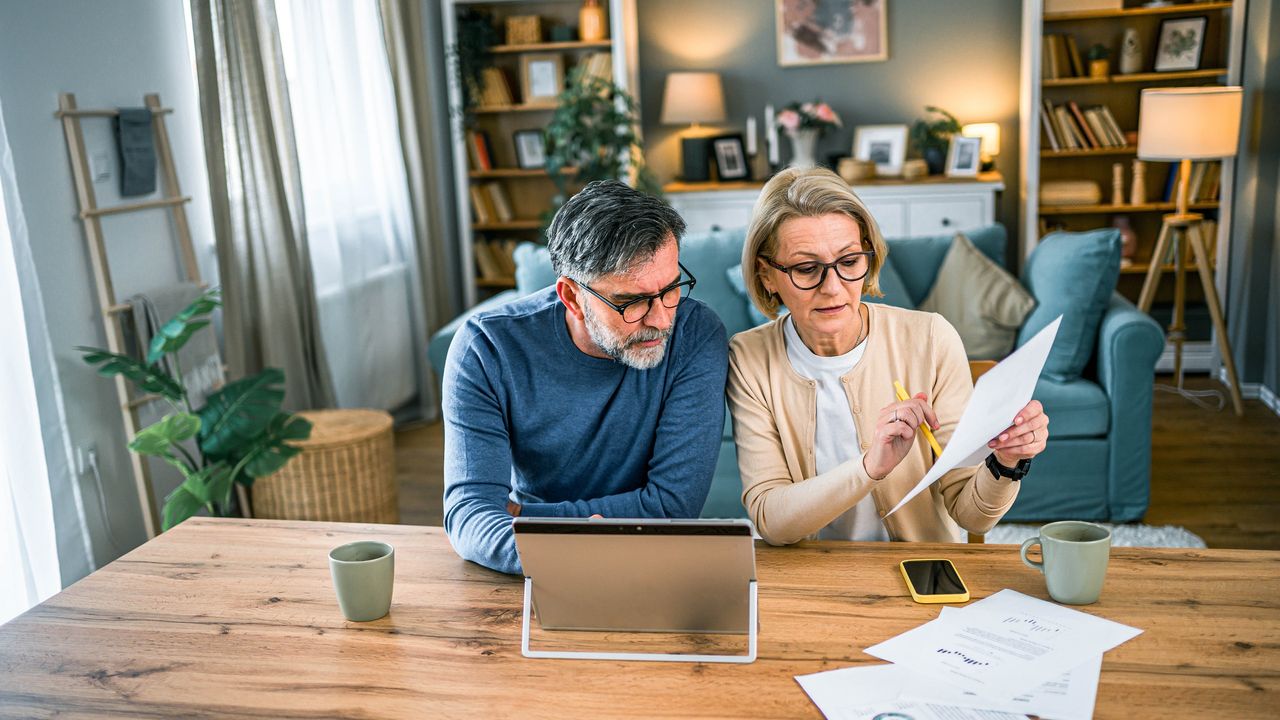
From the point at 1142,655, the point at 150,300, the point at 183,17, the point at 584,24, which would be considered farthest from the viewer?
the point at 584,24

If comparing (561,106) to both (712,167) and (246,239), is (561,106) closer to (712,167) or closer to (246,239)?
(712,167)

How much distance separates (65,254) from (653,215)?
6.77 ft

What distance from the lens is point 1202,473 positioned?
3.79 metres

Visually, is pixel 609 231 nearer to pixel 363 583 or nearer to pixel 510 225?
pixel 363 583

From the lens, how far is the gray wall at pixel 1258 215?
4590 millimetres

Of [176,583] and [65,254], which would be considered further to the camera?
[65,254]

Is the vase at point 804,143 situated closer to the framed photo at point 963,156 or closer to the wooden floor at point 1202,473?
the framed photo at point 963,156

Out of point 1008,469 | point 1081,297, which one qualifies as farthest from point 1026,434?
point 1081,297

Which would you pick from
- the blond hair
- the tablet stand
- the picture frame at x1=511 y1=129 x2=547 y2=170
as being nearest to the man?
the blond hair

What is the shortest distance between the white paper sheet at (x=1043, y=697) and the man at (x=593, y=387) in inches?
22.8

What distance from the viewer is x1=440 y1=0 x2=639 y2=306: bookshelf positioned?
5.26m

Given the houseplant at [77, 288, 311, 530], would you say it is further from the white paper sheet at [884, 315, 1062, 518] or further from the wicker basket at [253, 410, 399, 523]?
the white paper sheet at [884, 315, 1062, 518]

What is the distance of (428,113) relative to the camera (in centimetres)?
509

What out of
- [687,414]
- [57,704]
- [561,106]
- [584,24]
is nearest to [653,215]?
[687,414]
